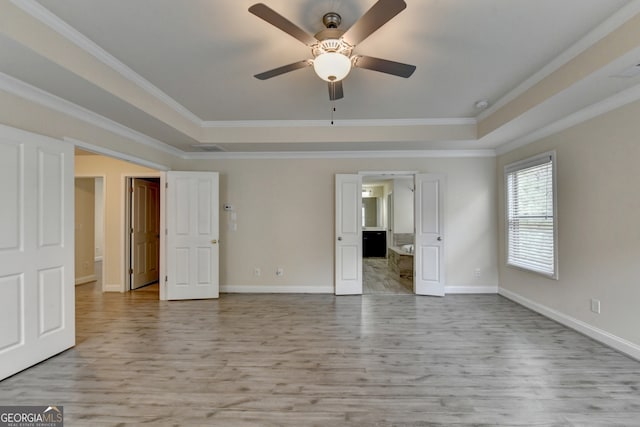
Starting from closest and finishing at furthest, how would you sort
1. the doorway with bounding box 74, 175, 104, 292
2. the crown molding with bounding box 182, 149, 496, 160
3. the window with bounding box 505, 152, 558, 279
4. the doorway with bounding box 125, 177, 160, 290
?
the window with bounding box 505, 152, 558, 279 < the crown molding with bounding box 182, 149, 496, 160 < the doorway with bounding box 125, 177, 160, 290 < the doorway with bounding box 74, 175, 104, 292

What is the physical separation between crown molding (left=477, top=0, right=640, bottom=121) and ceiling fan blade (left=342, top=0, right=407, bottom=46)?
1.66 m

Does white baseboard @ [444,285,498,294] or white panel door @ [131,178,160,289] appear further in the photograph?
white panel door @ [131,178,160,289]

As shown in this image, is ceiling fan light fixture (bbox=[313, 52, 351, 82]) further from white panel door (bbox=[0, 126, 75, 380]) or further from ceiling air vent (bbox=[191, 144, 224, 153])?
ceiling air vent (bbox=[191, 144, 224, 153])

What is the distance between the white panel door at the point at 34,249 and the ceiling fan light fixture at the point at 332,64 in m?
2.47

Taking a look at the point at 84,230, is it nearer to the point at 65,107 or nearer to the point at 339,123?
the point at 65,107

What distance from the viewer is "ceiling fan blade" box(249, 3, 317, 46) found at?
1.62 metres

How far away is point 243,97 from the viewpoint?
3436mm

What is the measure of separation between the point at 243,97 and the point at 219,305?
2927 mm

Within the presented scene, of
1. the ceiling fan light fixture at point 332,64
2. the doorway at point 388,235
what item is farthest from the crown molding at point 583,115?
the ceiling fan light fixture at point 332,64

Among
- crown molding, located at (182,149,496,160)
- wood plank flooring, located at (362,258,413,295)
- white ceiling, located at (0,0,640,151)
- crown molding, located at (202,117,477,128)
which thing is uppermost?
white ceiling, located at (0,0,640,151)

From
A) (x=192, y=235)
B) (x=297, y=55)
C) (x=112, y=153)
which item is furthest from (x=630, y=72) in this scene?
(x=192, y=235)

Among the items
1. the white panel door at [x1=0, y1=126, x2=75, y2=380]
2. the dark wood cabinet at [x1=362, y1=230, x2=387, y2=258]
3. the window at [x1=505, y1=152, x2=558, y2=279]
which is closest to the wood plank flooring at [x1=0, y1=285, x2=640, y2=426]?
the white panel door at [x1=0, y1=126, x2=75, y2=380]

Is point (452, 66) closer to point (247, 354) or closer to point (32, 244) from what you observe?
point (247, 354)

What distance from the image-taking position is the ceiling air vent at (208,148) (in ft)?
14.7
